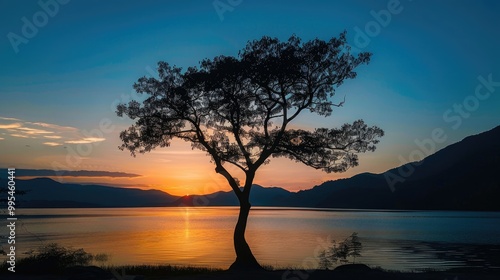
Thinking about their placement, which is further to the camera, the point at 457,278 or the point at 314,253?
the point at 314,253

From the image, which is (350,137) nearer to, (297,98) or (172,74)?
(297,98)

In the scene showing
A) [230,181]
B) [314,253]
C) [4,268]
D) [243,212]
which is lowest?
[314,253]

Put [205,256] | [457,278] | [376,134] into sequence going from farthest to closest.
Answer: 1. [205,256]
2. [376,134]
3. [457,278]

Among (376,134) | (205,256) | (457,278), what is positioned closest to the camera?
(457,278)

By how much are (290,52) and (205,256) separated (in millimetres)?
35929

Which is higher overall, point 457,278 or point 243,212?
point 243,212

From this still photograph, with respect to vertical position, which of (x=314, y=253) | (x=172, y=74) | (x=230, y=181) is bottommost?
(x=314, y=253)

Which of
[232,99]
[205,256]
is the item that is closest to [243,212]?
[232,99]

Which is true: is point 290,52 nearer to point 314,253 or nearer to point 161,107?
point 161,107

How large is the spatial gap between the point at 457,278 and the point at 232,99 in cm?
1545

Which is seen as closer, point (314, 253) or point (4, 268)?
point (4, 268)

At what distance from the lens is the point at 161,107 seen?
1166 inches

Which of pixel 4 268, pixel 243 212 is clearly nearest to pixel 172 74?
pixel 243 212

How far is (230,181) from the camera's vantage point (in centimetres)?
2900
